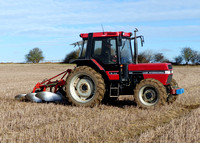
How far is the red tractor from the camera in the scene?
773cm

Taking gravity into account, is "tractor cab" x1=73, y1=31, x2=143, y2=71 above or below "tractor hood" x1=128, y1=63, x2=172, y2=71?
above

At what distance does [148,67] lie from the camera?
26.1ft

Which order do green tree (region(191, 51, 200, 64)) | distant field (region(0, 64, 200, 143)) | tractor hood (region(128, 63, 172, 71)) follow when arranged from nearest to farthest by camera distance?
distant field (region(0, 64, 200, 143)) → tractor hood (region(128, 63, 172, 71)) → green tree (region(191, 51, 200, 64))

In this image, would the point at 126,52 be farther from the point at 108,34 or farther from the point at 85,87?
the point at 85,87

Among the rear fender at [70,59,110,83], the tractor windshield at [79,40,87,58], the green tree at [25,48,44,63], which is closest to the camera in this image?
the rear fender at [70,59,110,83]

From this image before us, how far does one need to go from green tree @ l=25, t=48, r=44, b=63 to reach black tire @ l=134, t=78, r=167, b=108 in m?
75.7

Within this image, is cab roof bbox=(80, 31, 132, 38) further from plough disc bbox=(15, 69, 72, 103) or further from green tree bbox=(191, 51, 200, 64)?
green tree bbox=(191, 51, 200, 64)

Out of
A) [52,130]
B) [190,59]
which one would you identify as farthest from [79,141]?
[190,59]

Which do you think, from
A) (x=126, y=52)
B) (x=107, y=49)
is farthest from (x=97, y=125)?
(x=126, y=52)

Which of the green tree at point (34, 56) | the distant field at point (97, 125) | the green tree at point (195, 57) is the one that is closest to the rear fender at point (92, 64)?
the distant field at point (97, 125)

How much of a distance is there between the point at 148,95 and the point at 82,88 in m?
2.05

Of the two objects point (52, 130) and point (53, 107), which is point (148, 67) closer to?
point (53, 107)

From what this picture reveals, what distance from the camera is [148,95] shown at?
773 cm

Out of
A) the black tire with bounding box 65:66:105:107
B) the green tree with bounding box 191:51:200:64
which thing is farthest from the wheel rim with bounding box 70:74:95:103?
the green tree with bounding box 191:51:200:64
